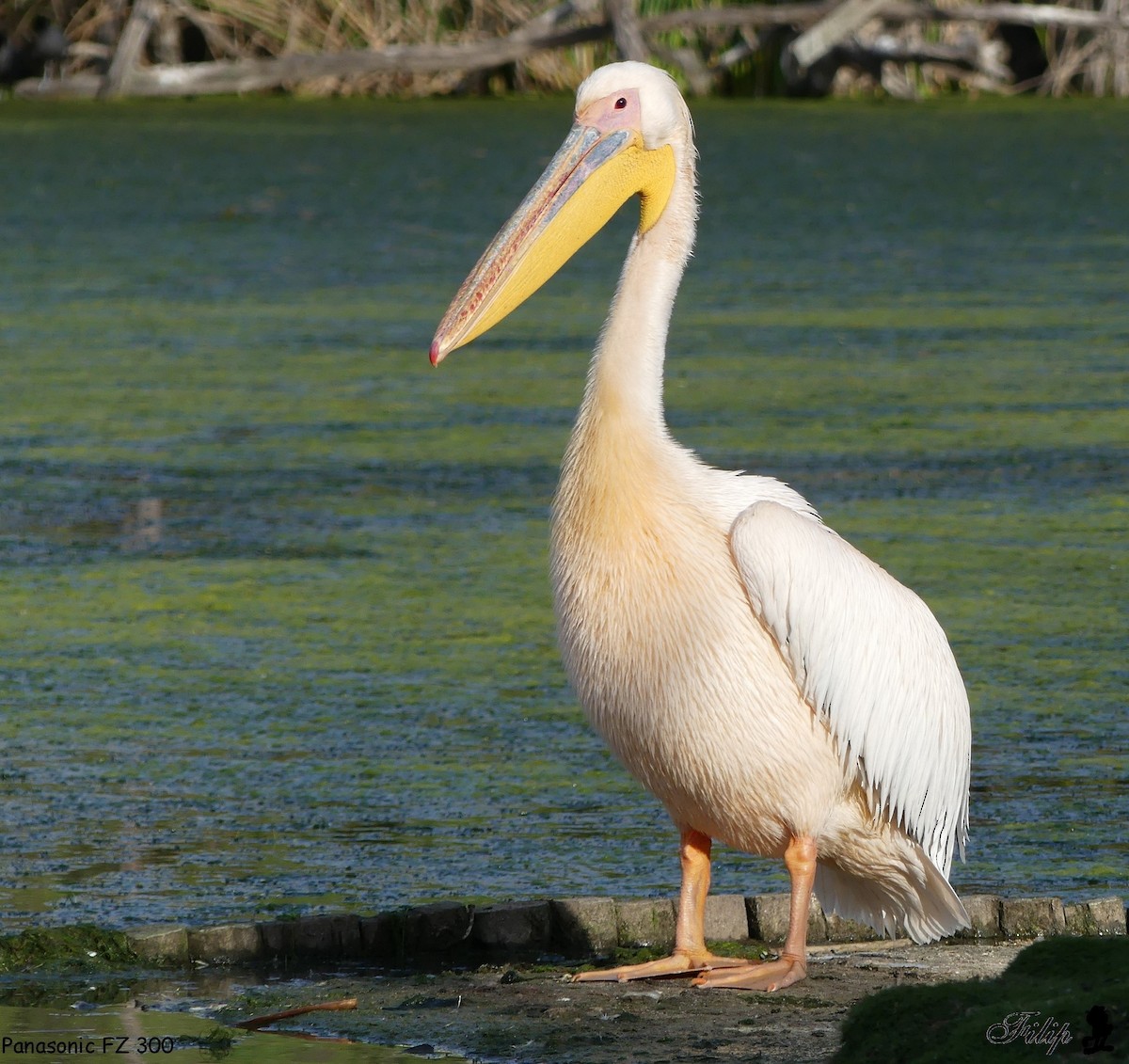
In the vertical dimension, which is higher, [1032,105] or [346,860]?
[1032,105]

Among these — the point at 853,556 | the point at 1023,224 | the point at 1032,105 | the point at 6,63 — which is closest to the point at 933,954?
the point at 853,556

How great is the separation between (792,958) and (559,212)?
130 centimetres

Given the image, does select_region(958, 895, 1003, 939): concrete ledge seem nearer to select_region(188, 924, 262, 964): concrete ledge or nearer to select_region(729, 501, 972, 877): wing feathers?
select_region(729, 501, 972, 877): wing feathers

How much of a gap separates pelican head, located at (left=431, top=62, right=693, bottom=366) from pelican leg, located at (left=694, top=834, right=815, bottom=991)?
1.00 m

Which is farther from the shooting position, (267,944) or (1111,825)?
(1111,825)

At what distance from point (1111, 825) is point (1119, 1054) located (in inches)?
74.4

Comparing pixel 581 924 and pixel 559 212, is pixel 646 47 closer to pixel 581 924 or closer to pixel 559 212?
pixel 559 212

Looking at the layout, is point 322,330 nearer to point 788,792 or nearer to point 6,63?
point 788,792

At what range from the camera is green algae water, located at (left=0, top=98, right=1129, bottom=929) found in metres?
4.42

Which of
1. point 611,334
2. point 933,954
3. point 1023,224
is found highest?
point 1023,224

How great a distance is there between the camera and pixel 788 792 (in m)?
3.57

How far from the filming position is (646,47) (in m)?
19.6

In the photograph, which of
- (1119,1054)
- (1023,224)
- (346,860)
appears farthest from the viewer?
(1023,224)

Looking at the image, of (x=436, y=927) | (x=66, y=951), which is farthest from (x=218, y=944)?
(x=436, y=927)
